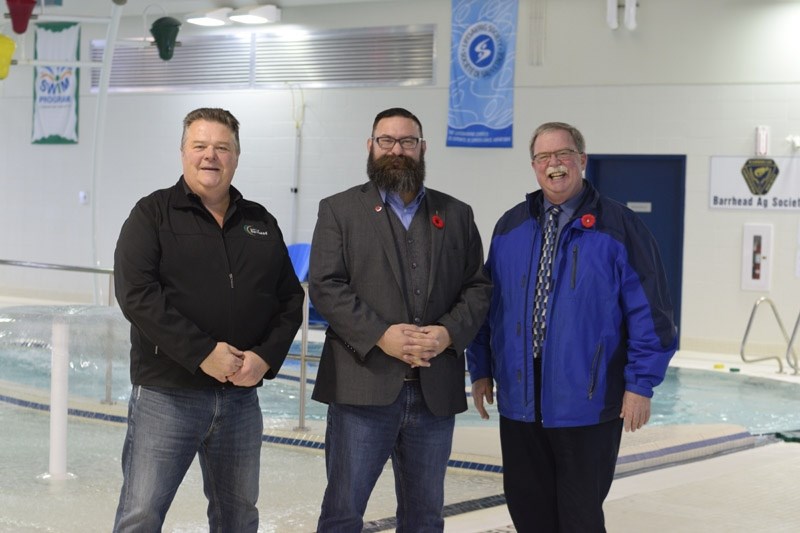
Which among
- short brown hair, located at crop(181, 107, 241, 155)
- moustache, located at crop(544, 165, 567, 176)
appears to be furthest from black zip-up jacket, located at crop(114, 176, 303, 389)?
moustache, located at crop(544, 165, 567, 176)

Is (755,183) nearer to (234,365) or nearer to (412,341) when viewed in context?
(412,341)

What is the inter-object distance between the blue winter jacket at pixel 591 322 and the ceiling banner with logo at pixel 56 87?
12022 millimetres

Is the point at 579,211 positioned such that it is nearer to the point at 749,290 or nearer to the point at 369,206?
A: the point at 369,206

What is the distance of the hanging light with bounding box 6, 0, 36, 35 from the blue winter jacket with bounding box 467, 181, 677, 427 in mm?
5710

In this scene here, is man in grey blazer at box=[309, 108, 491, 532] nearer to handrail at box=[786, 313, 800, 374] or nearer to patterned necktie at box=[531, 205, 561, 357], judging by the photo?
patterned necktie at box=[531, 205, 561, 357]

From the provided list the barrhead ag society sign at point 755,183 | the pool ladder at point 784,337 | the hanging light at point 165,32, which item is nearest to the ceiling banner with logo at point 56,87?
the hanging light at point 165,32

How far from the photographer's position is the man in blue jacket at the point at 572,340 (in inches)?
119

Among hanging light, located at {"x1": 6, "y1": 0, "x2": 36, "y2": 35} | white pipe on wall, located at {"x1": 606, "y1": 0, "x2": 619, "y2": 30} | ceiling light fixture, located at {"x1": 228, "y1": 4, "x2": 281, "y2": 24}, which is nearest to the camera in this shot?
hanging light, located at {"x1": 6, "y1": 0, "x2": 36, "y2": 35}

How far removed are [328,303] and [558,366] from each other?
A: 2.22 ft

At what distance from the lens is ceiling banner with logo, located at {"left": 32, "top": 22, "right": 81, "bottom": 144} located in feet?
46.1

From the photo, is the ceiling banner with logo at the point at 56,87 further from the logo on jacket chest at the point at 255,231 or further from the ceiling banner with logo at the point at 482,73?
the logo on jacket chest at the point at 255,231

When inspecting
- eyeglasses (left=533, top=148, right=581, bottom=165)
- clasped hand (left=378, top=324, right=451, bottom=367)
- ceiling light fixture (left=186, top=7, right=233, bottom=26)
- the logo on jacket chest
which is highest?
ceiling light fixture (left=186, top=7, right=233, bottom=26)

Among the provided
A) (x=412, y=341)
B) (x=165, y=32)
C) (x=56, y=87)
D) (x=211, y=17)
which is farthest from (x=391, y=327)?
(x=56, y=87)

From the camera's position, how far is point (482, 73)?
11.6m
